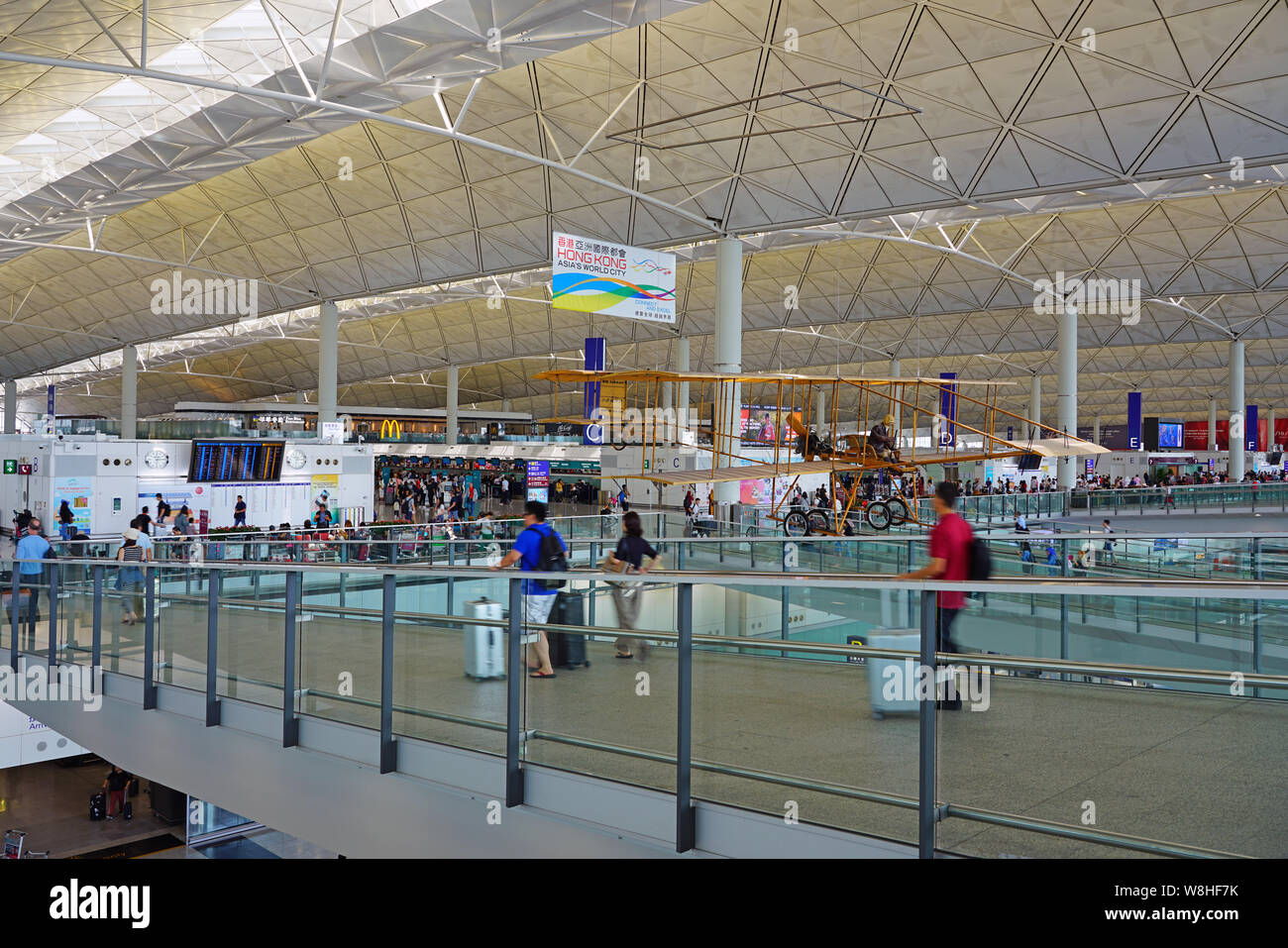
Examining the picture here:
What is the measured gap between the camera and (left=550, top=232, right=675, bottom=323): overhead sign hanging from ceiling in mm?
21547

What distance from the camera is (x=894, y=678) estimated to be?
4031 millimetres

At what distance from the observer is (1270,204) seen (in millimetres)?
32375

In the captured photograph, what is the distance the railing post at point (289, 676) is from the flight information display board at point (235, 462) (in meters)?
26.8

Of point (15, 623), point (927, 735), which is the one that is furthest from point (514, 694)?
point (15, 623)

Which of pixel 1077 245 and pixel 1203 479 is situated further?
pixel 1203 479

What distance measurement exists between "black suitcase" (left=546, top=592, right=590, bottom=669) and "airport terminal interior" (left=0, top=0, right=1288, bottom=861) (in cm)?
3

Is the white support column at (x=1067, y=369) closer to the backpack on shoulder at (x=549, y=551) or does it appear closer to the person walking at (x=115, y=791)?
the backpack on shoulder at (x=549, y=551)

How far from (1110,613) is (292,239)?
3719cm

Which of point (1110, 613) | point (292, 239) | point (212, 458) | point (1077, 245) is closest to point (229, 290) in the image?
point (292, 239)

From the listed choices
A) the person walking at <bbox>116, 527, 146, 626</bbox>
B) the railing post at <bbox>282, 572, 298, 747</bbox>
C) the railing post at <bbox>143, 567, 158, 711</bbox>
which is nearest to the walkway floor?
the railing post at <bbox>282, 572, 298, 747</bbox>

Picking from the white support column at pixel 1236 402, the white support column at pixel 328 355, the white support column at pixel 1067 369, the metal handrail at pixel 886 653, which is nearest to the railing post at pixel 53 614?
the metal handrail at pixel 886 653
